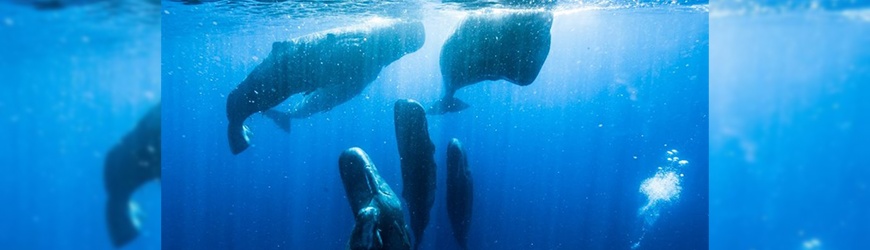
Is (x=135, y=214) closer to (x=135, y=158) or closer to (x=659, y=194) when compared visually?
(x=135, y=158)

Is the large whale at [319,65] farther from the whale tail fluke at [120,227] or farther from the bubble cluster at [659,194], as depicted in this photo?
the bubble cluster at [659,194]

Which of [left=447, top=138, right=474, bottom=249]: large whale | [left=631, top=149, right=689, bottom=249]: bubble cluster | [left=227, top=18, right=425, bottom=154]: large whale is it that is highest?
[left=227, top=18, right=425, bottom=154]: large whale

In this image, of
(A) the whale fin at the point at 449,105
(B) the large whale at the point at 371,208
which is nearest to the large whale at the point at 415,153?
(B) the large whale at the point at 371,208

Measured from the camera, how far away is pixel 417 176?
6.82 metres

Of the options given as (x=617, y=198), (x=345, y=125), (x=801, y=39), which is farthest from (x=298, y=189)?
(x=801, y=39)

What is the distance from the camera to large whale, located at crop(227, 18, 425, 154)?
770cm

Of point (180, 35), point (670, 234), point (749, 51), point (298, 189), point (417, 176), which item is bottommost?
point (298, 189)

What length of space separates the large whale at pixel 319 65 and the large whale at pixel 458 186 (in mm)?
1965

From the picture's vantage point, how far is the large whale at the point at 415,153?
6.59 m

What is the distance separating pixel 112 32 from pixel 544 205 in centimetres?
2725

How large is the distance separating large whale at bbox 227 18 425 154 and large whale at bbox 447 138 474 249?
1.97m

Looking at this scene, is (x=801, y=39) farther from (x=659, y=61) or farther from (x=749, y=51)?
(x=659, y=61)

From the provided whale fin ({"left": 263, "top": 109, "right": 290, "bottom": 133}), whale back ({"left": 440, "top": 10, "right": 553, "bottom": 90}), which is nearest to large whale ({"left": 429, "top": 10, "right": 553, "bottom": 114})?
whale back ({"left": 440, "top": 10, "right": 553, "bottom": 90})

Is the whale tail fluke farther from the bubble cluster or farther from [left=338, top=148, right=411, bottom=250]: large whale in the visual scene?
the bubble cluster
